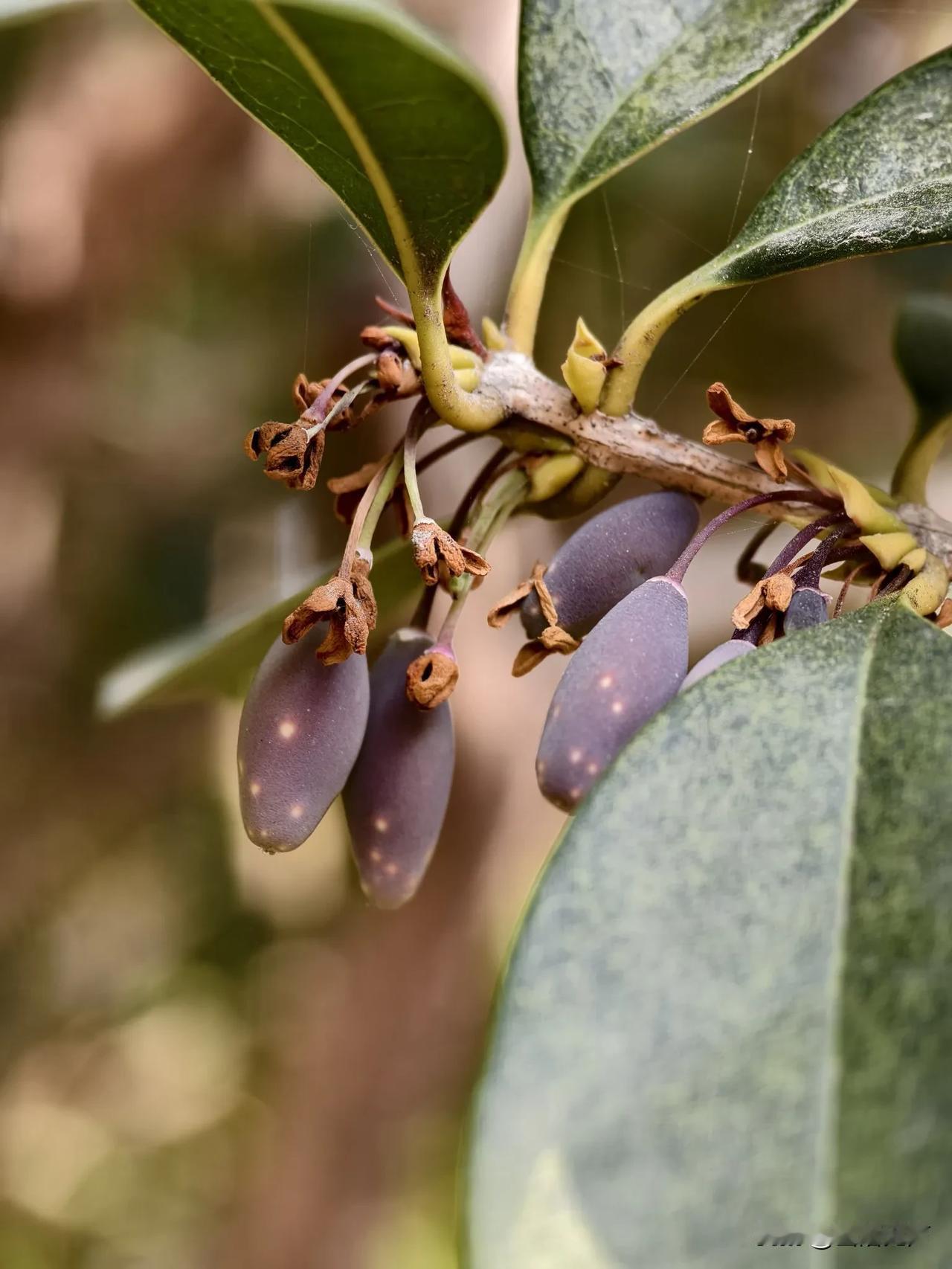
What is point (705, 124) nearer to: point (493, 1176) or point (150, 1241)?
point (493, 1176)

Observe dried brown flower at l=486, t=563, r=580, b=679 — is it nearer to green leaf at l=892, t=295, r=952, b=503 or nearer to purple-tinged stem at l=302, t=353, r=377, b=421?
purple-tinged stem at l=302, t=353, r=377, b=421

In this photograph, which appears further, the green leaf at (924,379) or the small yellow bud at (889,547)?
the green leaf at (924,379)

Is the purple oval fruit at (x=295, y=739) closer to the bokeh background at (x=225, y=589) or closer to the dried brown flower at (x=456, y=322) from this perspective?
the dried brown flower at (x=456, y=322)

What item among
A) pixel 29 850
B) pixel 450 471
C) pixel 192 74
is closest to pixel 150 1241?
pixel 29 850

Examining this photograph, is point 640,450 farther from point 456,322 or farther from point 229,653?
point 229,653

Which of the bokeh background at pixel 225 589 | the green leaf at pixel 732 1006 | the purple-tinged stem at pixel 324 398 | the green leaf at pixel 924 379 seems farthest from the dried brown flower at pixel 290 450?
the bokeh background at pixel 225 589
